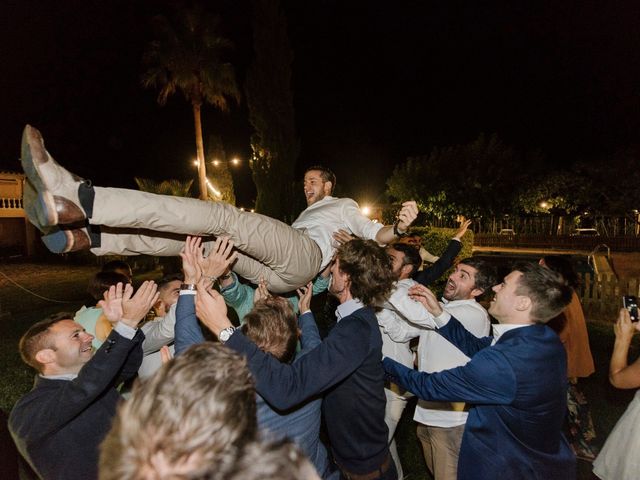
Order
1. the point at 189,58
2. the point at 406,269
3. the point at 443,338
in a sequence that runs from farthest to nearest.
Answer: the point at 189,58 < the point at 406,269 < the point at 443,338

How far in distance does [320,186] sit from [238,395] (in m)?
3.30

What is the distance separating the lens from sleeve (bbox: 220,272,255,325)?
380cm

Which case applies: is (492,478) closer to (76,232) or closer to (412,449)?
(412,449)

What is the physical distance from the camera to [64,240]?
8.34 feet

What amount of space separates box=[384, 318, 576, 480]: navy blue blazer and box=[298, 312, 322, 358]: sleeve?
29.9 inches

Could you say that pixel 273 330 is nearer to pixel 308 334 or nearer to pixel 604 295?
pixel 308 334

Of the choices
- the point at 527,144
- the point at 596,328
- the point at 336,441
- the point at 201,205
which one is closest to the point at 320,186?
the point at 201,205

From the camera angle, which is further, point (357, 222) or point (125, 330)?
point (357, 222)

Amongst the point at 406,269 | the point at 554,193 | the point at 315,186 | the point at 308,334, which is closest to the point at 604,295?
the point at 406,269

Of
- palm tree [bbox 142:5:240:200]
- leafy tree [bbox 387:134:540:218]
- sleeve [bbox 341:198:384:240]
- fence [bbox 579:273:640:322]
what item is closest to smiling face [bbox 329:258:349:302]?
sleeve [bbox 341:198:384:240]

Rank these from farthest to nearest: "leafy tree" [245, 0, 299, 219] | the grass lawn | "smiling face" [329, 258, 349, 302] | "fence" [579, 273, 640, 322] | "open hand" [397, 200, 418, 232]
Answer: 1. "leafy tree" [245, 0, 299, 219]
2. "fence" [579, 273, 640, 322]
3. the grass lawn
4. "open hand" [397, 200, 418, 232]
5. "smiling face" [329, 258, 349, 302]

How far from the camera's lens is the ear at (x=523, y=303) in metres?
2.49

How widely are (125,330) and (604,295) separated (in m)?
10.1

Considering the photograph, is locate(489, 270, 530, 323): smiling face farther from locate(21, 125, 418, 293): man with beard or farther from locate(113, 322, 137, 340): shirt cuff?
locate(113, 322, 137, 340): shirt cuff
